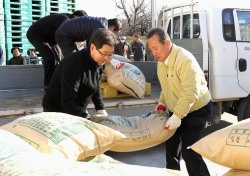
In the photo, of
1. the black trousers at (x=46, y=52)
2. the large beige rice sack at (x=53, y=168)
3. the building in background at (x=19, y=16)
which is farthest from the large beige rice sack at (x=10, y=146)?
the building in background at (x=19, y=16)

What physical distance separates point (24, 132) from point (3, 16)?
569cm

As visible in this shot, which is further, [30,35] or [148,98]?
[30,35]

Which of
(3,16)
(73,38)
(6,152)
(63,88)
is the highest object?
(3,16)

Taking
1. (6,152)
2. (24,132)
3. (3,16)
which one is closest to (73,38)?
(24,132)

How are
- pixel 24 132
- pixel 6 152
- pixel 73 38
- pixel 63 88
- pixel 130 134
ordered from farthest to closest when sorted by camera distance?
pixel 73 38
pixel 130 134
pixel 63 88
pixel 24 132
pixel 6 152

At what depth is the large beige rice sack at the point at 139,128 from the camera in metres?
3.10

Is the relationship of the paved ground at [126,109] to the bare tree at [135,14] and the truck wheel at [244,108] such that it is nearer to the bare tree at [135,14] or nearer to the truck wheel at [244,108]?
the truck wheel at [244,108]

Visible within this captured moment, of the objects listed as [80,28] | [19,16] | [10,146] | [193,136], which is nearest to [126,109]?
[80,28]

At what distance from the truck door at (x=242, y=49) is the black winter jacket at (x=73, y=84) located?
7.62ft

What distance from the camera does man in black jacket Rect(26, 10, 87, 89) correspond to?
4703 millimetres

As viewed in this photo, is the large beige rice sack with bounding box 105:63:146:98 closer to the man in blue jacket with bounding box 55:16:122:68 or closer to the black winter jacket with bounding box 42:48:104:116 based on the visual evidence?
the man in blue jacket with bounding box 55:16:122:68

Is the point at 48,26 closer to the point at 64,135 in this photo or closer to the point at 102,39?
the point at 102,39

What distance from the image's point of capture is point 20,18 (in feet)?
24.5

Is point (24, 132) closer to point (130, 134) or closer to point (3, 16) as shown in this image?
point (130, 134)
